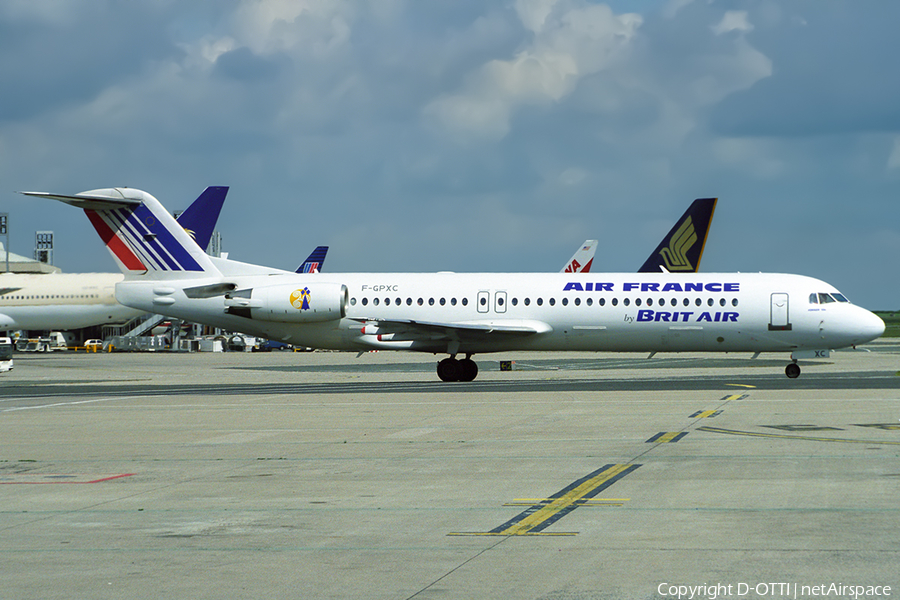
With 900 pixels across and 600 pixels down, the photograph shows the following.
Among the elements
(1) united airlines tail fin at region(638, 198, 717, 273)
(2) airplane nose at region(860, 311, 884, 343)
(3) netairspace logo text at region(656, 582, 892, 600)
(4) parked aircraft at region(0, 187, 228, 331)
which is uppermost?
(1) united airlines tail fin at region(638, 198, 717, 273)

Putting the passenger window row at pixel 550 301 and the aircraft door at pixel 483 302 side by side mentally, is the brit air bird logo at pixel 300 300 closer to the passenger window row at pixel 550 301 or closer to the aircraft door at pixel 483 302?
the passenger window row at pixel 550 301

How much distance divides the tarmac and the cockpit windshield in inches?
356

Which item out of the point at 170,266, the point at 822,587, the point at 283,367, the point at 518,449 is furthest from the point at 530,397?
the point at 283,367

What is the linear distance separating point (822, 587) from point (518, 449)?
8.40 m

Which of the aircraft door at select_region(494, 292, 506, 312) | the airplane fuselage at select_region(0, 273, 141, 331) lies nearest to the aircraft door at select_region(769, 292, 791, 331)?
the aircraft door at select_region(494, 292, 506, 312)

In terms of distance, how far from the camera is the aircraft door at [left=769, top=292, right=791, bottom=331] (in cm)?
3184

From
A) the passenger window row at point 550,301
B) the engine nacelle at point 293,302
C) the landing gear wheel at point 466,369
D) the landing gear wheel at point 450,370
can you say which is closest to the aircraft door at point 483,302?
the passenger window row at point 550,301

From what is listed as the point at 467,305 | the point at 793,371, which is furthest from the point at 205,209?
the point at 793,371

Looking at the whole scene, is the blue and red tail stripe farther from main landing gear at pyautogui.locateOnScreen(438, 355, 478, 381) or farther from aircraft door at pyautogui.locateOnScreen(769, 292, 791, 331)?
aircraft door at pyautogui.locateOnScreen(769, 292, 791, 331)

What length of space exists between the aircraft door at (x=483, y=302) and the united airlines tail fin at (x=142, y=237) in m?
10.1

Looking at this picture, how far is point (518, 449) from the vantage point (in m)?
14.9

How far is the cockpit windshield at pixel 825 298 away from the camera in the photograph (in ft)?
105

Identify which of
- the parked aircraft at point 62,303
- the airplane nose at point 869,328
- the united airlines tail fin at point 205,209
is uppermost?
the united airlines tail fin at point 205,209

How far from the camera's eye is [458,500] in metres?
10.5
